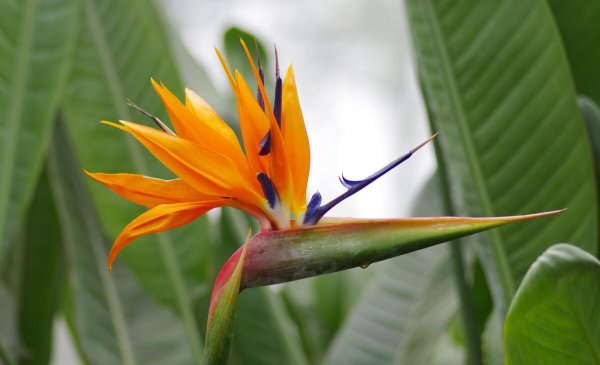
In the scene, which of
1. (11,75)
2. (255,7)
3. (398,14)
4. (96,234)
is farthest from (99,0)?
(398,14)

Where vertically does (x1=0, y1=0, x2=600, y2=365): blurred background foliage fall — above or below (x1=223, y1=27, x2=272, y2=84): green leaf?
below

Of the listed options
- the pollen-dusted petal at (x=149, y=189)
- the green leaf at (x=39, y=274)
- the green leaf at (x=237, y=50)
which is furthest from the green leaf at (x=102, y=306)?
the pollen-dusted petal at (x=149, y=189)

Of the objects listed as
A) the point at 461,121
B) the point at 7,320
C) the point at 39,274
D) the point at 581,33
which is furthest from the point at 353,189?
the point at 39,274

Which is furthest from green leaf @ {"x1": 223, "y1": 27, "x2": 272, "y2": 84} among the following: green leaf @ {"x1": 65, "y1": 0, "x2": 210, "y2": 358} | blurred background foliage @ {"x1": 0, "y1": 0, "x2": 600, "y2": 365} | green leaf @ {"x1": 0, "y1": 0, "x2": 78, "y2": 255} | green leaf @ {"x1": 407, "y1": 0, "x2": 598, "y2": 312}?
green leaf @ {"x1": 407, "y1": 0, "x2": 598, "y2": 312}

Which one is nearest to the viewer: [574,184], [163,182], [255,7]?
[163,182]

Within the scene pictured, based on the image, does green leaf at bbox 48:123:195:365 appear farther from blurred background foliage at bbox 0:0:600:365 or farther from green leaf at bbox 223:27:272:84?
green leaf at bbox 223:27:272:84

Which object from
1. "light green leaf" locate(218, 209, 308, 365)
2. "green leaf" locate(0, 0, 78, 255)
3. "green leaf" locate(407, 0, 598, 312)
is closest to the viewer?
"green leaf" locate(407, 0, 598, 312)

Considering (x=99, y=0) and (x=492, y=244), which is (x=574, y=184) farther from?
(x=99, y=0)
